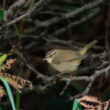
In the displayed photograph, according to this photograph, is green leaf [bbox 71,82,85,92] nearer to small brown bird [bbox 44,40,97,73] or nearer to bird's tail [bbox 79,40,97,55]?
small brown bird [bbox 44,40,97,73]

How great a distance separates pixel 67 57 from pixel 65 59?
43 millimetres

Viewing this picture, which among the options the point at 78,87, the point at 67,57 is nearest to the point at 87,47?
the point at 67,57

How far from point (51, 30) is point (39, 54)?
1.56 feet

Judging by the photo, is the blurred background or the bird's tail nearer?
the blurred background

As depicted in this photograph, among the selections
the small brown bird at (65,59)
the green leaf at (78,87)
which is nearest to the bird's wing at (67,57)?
the small brown bird at (65,59)

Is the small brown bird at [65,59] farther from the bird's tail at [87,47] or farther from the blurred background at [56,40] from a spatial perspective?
the blurred background at [56,40]

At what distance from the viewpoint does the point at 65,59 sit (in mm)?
3523

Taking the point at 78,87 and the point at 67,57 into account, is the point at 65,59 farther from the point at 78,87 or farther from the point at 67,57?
the point at 78,87

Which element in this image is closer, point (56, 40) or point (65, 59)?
point (56, 40)

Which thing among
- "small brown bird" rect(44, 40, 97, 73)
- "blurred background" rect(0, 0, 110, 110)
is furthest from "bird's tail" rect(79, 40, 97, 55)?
Result: "blurred background" rect(0, 0, 110, 110)

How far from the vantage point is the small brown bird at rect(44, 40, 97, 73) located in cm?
337

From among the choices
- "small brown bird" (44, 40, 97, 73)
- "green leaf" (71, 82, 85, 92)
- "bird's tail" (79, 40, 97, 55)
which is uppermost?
"bird's tail" (79, 40, 97, 55)

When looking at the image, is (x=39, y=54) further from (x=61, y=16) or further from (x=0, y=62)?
(x=0, y=62)

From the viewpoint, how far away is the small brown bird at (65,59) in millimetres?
3371
